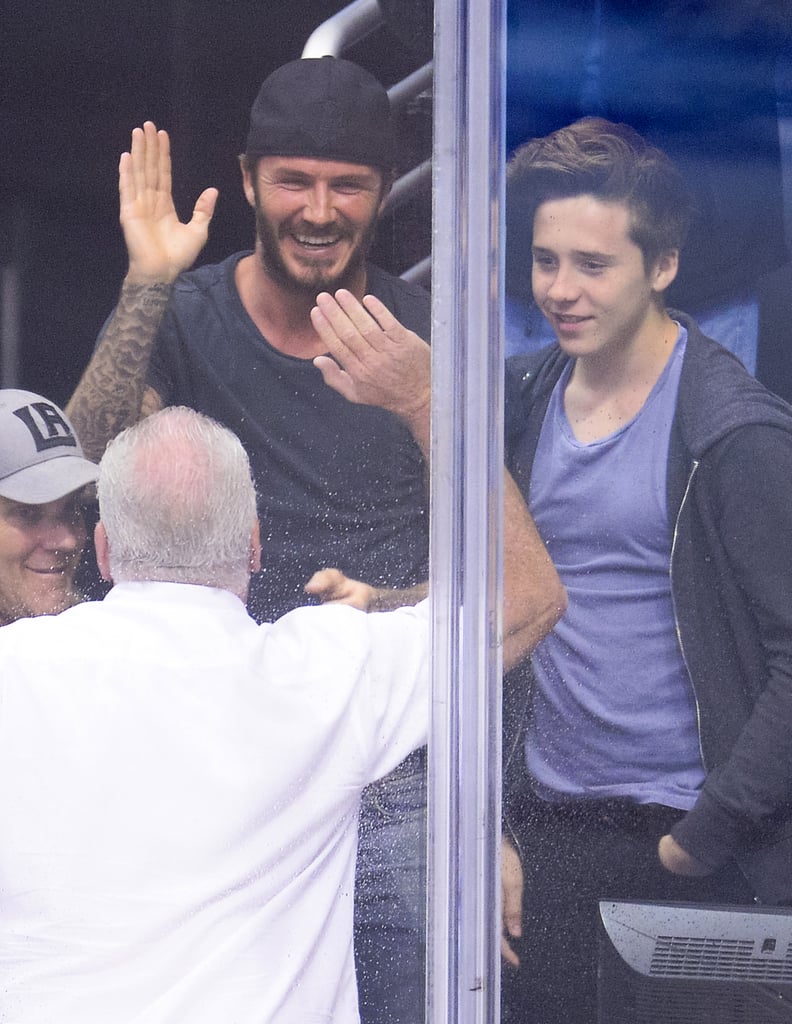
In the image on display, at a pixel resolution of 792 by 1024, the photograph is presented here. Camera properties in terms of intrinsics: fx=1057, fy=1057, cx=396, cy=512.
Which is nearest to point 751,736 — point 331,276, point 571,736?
point 571,736

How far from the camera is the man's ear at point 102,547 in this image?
57.8 inches

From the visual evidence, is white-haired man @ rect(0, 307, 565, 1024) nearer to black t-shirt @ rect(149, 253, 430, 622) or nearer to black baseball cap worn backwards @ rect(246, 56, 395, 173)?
black t-shirt @ rect(149, 253, 430, 622)

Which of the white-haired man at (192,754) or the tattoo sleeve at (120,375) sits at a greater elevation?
the tattoo sleeve at (120,375)

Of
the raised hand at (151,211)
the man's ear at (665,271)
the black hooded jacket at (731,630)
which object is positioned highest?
the raised hand at (151,211)

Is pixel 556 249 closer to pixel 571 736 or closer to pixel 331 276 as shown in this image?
pixel 331 276

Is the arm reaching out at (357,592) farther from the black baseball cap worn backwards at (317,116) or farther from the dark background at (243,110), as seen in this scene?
the black baseball cap worn backwards at (317,116)

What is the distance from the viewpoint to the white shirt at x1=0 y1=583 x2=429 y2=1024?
1436 millimetres

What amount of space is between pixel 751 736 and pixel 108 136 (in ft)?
4.13

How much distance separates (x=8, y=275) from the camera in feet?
4.77

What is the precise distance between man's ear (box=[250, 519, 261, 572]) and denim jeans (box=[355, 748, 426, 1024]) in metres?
0.35

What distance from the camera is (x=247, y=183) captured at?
4.90ft

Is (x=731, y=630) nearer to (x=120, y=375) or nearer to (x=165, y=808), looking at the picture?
(x=165, y=808)

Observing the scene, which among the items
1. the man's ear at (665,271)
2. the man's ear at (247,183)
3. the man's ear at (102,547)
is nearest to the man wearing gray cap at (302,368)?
the man's ear at (247,183)

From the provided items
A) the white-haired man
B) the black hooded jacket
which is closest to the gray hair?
the white-haired man
